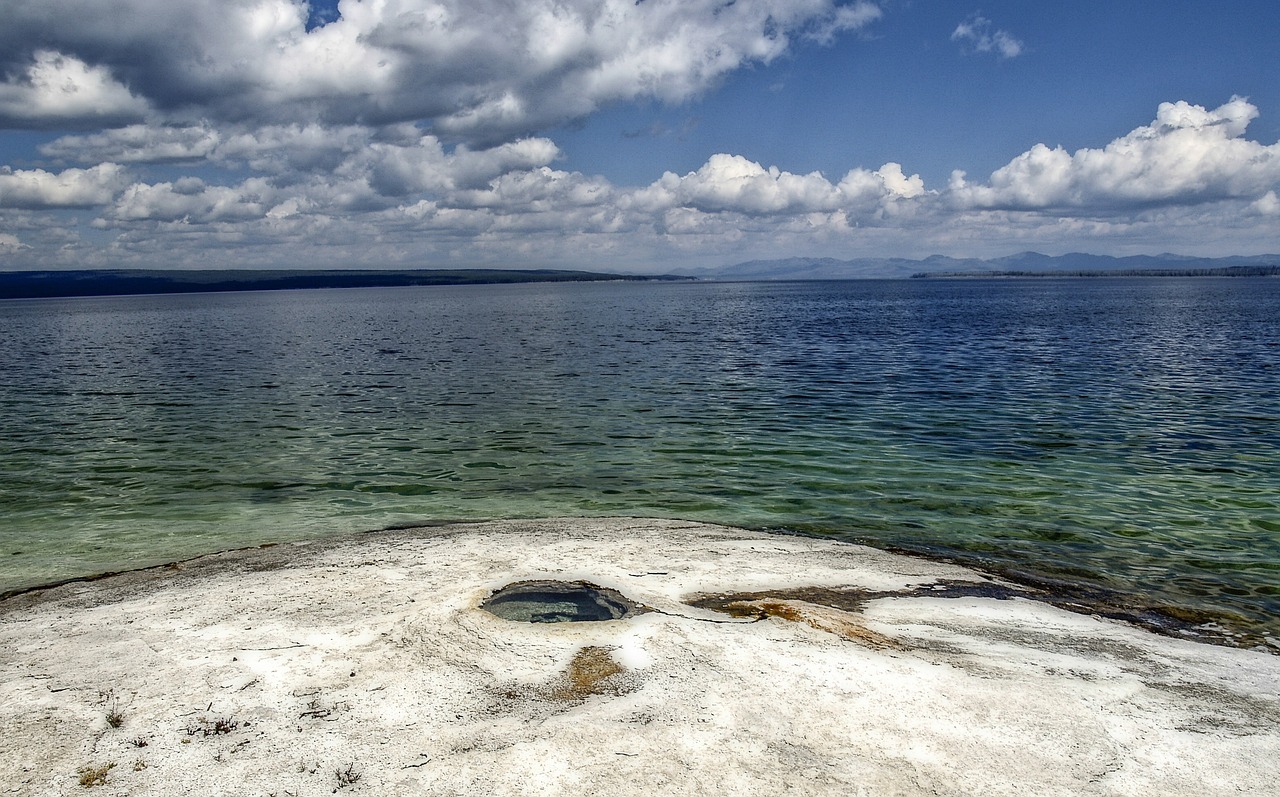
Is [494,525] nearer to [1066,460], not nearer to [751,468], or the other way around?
[751,468]

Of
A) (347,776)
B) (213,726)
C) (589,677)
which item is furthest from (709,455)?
(347,776)

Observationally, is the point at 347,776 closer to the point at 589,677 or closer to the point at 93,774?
the point at 93,774

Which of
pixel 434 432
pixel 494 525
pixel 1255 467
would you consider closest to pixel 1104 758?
pixel 494 525

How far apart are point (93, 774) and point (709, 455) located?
1858cm

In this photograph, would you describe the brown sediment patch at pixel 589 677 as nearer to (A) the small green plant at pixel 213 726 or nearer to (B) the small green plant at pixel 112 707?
(A) the small green plant at pixel 213 726

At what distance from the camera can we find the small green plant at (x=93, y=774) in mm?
6906

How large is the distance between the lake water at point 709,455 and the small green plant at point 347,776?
33.2 ft

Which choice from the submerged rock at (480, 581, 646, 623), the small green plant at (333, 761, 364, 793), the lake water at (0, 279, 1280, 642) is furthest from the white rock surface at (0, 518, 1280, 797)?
the lake water at (0, 279, 1280, 642)

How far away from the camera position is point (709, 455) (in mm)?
24172

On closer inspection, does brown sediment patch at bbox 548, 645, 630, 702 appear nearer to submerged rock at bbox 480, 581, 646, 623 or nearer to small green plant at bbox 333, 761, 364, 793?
submerged rock at bbox 480, 581, 646, 623

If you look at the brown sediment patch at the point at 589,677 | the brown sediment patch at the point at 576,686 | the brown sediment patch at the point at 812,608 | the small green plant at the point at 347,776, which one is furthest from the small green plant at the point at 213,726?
the brown sediment patch at the point at 812,608

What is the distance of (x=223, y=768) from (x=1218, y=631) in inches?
494

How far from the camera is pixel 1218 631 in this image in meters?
11.1

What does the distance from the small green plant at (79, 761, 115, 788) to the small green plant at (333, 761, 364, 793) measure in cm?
201
